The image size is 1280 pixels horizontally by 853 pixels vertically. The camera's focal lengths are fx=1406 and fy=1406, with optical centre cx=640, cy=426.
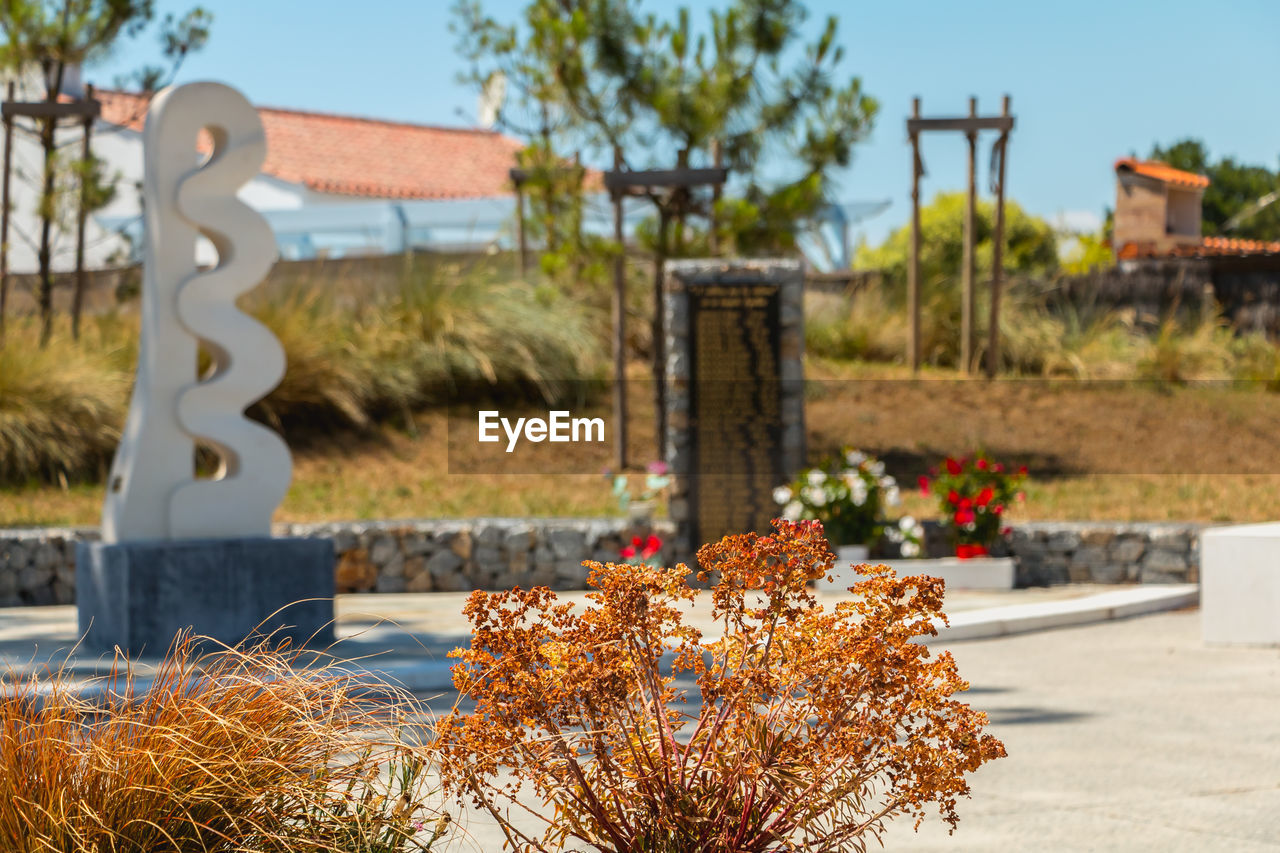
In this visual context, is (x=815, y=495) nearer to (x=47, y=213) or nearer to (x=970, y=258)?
(x=970, y=258)

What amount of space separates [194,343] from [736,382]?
5.65 metres

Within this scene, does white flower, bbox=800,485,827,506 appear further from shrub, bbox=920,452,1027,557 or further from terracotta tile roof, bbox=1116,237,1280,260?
terracotta tile roof, bbox=1116,237,1280,260

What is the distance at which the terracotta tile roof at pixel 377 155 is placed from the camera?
1480 inches

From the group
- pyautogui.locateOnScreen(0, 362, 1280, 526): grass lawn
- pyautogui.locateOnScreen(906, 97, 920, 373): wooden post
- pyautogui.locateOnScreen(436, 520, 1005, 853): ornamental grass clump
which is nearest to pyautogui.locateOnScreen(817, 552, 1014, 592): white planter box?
pyautogui.locateOnScreen(0, 362, 1280, 526): grass lawn

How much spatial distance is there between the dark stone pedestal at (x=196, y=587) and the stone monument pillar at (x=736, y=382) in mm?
5015

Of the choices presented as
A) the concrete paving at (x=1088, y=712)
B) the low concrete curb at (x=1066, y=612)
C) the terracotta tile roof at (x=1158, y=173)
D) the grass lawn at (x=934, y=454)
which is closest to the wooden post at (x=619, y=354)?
the grass lawn at (x=934, y=454)

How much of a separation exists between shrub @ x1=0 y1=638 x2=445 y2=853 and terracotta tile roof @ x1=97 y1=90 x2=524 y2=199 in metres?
33.9

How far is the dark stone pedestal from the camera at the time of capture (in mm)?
8164

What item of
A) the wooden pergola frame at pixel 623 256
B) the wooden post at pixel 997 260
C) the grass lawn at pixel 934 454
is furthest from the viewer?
the wooden post at pixel 997 260

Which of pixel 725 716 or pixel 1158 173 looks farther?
pixel 1158 173

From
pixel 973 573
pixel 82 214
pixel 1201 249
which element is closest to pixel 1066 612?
pixel 973 573

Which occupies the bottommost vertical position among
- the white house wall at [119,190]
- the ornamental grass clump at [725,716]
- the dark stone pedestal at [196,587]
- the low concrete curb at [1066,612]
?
the low concrete curb at [1066,612]

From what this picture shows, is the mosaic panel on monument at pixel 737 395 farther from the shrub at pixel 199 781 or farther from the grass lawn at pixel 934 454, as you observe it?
the shrub at pixel 199 781

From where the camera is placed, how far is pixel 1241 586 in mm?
9477
